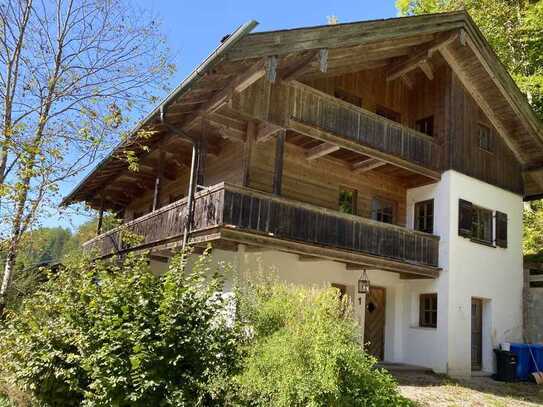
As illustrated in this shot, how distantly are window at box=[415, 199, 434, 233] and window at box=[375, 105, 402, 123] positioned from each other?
9.60 feet

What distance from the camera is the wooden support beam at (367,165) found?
14.7 meters

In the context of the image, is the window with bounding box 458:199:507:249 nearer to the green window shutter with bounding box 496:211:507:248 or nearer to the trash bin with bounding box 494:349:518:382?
the green window shutter with bounding box 496:211:507:248

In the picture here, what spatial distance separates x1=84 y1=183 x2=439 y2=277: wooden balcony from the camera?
1073 centimetres

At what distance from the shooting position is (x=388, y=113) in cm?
1680

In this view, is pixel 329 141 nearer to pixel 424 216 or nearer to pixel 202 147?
pixel 202 147

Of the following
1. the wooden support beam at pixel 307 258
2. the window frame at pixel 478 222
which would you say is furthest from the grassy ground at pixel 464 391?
the window frame at pixel 478 222

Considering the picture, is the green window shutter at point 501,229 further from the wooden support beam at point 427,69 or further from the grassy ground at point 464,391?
the wooden support beam at point 427,69

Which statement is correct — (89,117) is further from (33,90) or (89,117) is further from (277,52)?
(277,52)

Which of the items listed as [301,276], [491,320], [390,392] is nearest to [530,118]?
[491,320]

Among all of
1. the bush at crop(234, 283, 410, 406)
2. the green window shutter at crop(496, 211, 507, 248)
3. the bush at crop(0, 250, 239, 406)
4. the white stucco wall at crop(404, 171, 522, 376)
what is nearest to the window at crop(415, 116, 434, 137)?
the white stucco wall at crop(404, 171, 522, 376)

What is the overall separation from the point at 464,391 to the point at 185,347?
25.6 feet

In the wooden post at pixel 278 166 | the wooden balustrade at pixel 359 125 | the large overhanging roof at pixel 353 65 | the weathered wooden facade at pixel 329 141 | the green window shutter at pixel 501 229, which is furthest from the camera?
the green window shutter at pixel 501 229

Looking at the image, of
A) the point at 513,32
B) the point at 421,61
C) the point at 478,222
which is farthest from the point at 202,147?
the point at 513,32

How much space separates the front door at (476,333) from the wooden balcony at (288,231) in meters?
2.57
